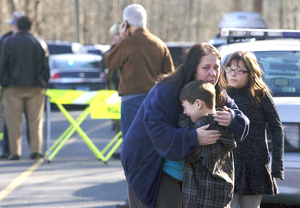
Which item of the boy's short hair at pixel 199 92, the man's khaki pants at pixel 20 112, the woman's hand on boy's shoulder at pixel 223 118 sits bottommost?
the man's khaki pants at pixel 20 112

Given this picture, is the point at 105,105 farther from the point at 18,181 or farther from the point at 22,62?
the point at 18,181

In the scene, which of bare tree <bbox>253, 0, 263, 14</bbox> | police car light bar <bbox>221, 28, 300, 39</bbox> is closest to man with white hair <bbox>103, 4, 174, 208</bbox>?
police car light bar <bbox>221, 28, 300, 39</bbox>

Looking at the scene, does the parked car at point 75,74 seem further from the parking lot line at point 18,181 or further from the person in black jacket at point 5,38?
the parking lot line at point 18,181

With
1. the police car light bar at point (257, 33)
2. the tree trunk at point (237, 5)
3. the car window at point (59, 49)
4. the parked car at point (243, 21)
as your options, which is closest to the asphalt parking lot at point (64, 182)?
the police car light bar at point (257, 33)

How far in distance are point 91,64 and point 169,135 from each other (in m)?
16.0

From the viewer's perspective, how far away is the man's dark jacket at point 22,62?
9.74 m

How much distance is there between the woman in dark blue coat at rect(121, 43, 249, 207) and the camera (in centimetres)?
366

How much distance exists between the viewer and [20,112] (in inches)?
393

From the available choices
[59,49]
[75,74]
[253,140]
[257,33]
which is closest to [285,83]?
[257,33]

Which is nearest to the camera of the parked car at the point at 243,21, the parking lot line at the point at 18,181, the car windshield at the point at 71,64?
the parking lot line at the point at 18,181

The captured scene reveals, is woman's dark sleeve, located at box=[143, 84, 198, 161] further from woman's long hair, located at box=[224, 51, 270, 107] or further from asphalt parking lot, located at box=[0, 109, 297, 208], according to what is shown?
asphalt parking lot, located at box=[0, 109, 297, 208]

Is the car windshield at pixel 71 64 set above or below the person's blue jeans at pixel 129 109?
below

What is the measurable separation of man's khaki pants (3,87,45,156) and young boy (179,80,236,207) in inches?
255

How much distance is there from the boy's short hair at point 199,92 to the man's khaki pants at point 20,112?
21.3 ft
